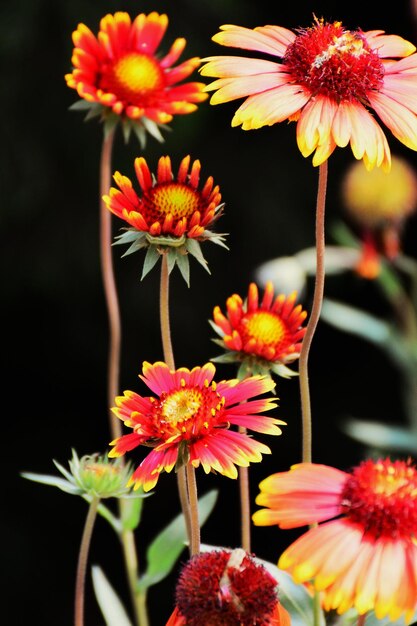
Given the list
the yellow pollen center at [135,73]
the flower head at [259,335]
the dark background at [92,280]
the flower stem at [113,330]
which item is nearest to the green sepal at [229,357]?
the flower head at [259,335]

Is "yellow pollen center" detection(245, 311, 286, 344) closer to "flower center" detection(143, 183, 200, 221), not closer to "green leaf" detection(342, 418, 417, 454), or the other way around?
"flower center" detection(143, 183, 200, 221)

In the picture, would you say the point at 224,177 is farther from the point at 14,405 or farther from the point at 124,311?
the point at 14,405

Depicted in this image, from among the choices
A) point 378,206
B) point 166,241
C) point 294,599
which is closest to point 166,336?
point 166,241

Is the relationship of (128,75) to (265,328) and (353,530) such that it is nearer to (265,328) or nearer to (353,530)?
(265,328)

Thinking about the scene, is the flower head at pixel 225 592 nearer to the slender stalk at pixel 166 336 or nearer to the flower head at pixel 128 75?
the slender stalk at pixel 166 336

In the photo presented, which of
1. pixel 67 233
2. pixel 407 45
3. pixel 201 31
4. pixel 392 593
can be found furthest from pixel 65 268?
pixel 392 593

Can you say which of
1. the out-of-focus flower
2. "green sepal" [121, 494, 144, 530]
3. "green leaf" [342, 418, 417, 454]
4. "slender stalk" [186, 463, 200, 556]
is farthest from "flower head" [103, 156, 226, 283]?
"green leaf" [342, 418, 417, 454]

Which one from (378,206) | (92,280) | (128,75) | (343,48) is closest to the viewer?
(343,48)
